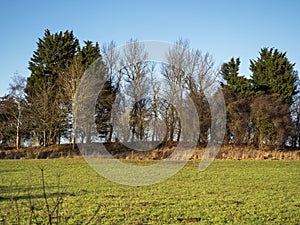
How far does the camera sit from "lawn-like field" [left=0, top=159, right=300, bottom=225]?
22.7ft

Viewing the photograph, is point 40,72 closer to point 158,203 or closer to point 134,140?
point 134,140

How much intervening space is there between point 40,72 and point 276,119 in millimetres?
23070

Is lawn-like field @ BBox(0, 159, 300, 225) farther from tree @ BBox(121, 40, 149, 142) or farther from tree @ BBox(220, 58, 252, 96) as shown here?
tree @ BBox(220, 58, 252, 96)

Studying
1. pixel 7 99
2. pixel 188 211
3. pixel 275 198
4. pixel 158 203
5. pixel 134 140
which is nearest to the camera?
pixel 188 211

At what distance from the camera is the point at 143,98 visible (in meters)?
24.2

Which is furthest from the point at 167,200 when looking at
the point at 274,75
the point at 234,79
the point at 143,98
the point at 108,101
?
the point at 274,75

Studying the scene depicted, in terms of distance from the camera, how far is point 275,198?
9391 mm

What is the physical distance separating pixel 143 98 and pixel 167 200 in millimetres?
15514

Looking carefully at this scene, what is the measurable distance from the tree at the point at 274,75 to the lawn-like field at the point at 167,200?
24.9 m

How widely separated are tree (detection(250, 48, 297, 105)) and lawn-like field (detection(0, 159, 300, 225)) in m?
24.9

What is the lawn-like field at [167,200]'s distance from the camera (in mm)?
6912

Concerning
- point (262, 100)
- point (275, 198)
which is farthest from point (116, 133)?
point (275, 198)

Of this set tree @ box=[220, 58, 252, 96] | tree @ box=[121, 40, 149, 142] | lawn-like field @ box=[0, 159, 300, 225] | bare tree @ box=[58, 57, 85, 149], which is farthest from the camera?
tree @ box=[220, 58, 252, 96]

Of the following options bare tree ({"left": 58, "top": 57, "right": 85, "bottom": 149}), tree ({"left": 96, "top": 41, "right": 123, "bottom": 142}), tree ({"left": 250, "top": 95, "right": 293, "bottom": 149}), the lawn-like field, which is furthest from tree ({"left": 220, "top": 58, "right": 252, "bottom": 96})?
the lawn-like field
